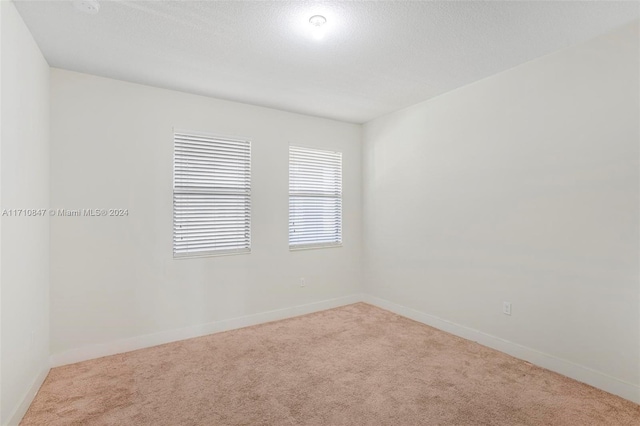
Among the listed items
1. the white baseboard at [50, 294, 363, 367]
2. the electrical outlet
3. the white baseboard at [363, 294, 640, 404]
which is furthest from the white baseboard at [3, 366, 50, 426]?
the electrical outlet

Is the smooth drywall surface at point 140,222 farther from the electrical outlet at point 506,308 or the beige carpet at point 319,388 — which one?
the electrical outlet at point 506,308

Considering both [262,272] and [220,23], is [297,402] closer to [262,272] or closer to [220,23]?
[262,272]

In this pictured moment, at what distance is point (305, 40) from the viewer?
247 cm

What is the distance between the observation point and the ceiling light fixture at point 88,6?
202 cm

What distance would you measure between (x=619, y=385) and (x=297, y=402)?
93.7 inches

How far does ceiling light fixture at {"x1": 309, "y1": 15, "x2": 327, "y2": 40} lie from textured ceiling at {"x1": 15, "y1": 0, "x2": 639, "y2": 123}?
4 centimetres

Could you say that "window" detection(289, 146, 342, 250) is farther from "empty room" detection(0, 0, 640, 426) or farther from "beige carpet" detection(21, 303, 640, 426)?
"beige carpet" detection(21, 303, 640, 426)

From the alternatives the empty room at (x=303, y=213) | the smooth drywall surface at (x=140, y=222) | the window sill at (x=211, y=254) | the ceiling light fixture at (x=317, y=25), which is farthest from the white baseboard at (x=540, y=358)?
the ceiling light fixture at (x=317, y=25)

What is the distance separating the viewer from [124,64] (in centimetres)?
286

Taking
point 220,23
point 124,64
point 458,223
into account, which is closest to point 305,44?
point 220,23

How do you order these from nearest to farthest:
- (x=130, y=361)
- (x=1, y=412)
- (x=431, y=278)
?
(x=1, y=412), (x=130, y=361), (x=431, y=278)

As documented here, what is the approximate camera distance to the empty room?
2.21 meters

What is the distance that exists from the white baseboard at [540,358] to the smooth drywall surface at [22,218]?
373 cm

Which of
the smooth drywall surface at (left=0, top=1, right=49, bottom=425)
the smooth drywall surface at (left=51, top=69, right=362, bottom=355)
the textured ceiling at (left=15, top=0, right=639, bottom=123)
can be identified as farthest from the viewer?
the smooth drywall surface at (left=51, top=69, right=362, bottom=355)
